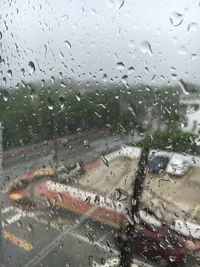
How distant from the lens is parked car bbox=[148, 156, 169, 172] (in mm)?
943

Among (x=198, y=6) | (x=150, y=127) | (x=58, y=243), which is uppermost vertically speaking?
(x=198, y=6)

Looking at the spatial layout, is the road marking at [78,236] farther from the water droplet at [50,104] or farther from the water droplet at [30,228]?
the water droplet at [50,104]

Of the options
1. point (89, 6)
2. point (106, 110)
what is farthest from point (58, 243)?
point (89, 6)

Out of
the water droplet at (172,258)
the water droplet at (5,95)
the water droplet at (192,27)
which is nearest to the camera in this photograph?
the water droplet at (192,27)

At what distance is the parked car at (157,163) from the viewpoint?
94 cm

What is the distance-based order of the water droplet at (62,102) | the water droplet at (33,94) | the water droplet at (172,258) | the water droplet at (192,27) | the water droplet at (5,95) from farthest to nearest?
1. the water droplet at (5,95)
2. the water droplet at (33,94)
3. the water droplet at (62,102)
4. the water droplet at (172,258)
5. the water droplet at (192,27)

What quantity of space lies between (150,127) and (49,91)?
0.47 m

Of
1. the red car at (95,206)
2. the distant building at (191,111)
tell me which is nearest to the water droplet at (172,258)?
the red car at (95,206)

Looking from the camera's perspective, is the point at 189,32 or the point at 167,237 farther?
the point at 167,237

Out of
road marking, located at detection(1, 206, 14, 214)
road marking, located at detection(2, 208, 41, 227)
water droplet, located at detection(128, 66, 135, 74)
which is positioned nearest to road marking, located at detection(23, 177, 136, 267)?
road marking, located at detection(2, 208, 41, 227)

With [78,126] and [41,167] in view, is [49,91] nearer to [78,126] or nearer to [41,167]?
[78,126]

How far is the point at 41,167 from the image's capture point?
135cm

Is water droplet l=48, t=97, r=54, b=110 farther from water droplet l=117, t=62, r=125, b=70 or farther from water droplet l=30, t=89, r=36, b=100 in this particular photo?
water droplet l=117, t=62, r=125, b=70

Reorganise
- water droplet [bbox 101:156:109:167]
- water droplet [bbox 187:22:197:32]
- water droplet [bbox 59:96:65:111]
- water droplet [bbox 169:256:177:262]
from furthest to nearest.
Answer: water droplet [bbox 59:96:65:111] → water droplet [bbox 101:156:109:167] → water droplet [bbox 169:256:177:262] → water droplet [bbox 187:22:197:32]
